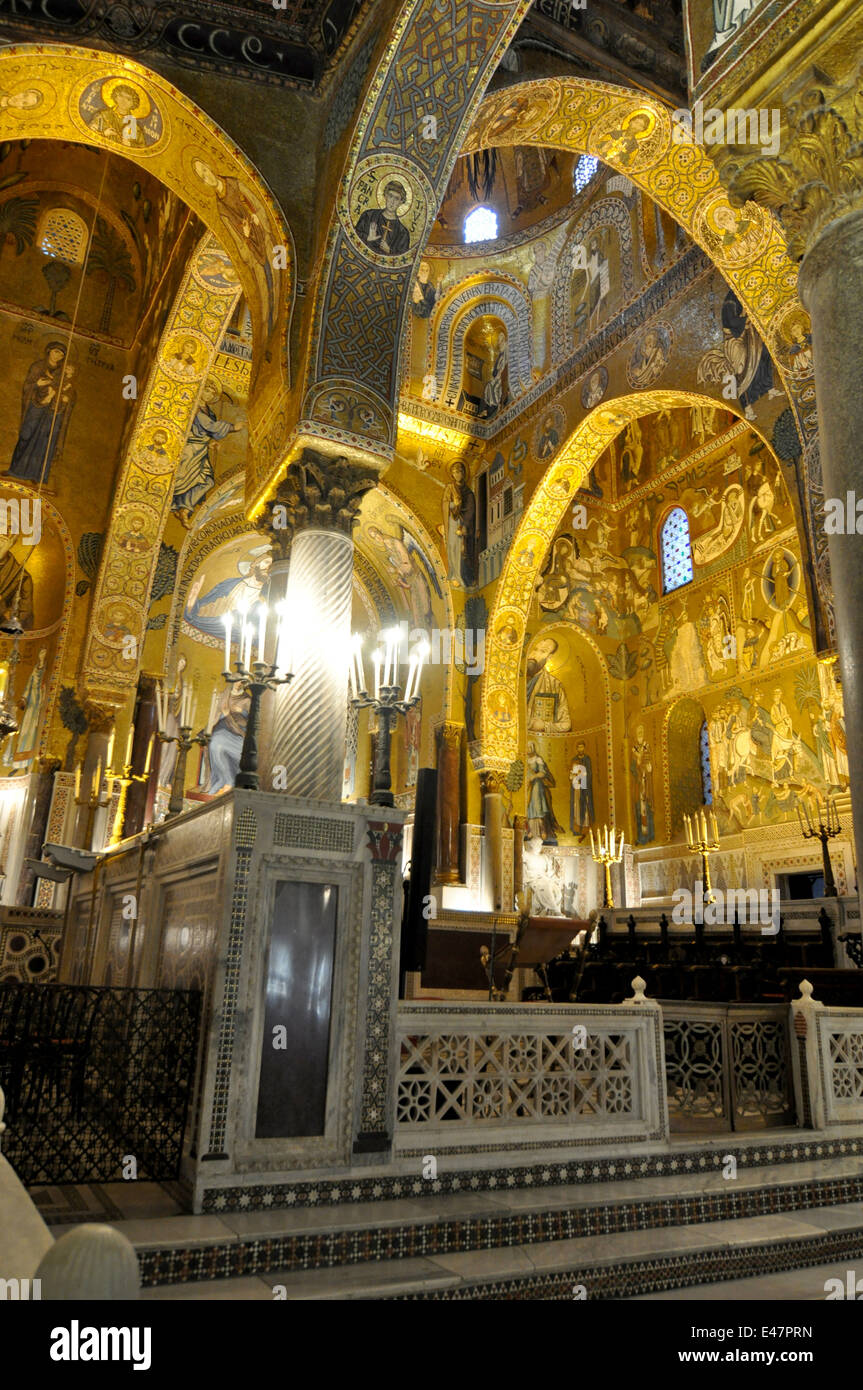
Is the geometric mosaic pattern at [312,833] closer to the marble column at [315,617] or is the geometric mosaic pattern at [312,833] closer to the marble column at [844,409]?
the marble column at [315,617]

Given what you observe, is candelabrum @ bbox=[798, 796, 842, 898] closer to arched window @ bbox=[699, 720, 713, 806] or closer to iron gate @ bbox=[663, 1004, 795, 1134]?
arched window @ bbox=[699, 720, 713, 806]

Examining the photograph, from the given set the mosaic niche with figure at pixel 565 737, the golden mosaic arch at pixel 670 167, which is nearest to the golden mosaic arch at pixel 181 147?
the golden mosaic arch at pixel 670 167

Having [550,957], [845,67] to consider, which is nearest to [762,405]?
[550,957]

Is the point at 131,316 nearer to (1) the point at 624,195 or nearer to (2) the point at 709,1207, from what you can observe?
(1) the point at 624,195

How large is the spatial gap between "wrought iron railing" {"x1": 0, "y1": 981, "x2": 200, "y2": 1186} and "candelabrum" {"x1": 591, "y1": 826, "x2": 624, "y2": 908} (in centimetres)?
1129

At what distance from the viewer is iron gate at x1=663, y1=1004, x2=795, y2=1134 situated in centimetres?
562

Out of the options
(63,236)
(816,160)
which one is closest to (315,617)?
(816,160)

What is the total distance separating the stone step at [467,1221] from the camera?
333 centimetres

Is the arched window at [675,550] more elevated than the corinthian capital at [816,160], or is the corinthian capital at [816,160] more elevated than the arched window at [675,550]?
the arched window at [675,550]

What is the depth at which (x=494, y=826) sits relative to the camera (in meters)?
14.3

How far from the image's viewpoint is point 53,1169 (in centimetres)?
405

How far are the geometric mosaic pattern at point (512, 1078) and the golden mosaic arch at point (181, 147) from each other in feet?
15.8

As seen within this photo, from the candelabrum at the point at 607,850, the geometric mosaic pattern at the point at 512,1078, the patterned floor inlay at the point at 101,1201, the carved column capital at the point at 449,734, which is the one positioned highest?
the carved column capital at the point at 449,734

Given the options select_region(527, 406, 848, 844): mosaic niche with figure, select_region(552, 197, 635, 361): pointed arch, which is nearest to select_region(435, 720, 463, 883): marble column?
select_region(527, 406, 848, 844): mosaic niche with figure
